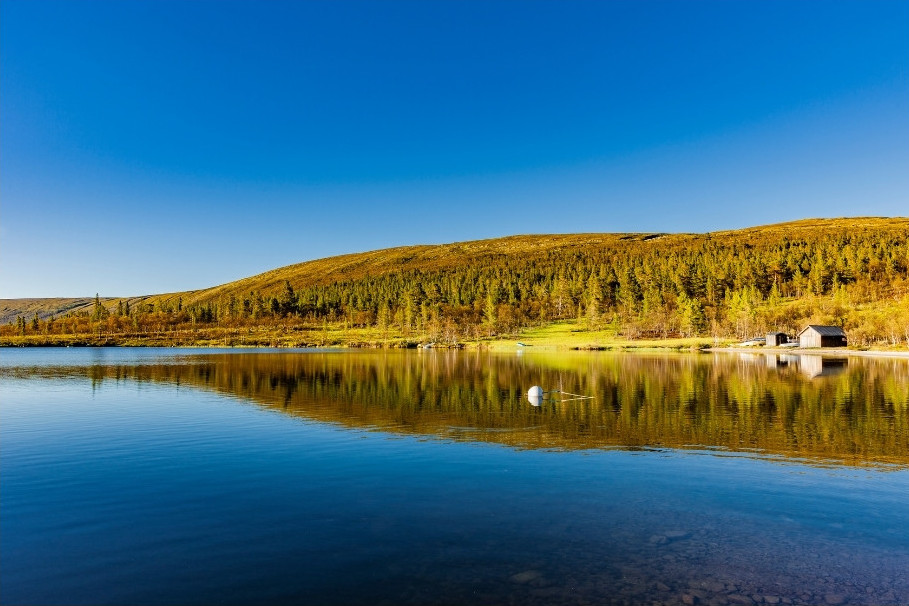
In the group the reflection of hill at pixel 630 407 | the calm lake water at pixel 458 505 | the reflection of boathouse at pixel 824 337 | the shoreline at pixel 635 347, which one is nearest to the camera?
the calm lake water at pixel 458 505

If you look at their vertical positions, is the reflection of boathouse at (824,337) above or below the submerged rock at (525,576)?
below

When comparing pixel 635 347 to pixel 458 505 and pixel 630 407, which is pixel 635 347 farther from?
pixel 458 505

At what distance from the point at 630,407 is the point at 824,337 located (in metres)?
117

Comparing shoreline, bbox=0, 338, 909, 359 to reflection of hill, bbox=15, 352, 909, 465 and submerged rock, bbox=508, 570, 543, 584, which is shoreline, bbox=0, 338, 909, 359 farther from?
submerged rock, bbox=508, 570, 543, 584

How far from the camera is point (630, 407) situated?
42.2 meters

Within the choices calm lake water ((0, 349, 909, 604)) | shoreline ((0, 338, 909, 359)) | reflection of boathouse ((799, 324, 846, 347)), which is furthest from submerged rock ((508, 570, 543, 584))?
reflection of boathouse ((799, 324, 846, 347))

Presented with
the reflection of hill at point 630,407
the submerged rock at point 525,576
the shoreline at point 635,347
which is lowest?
the shoreline at point 635,347

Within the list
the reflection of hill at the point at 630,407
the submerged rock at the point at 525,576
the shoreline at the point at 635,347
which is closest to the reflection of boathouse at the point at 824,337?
the shoreline at the point at 635,347

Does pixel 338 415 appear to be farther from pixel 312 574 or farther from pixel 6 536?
pixel 312 574

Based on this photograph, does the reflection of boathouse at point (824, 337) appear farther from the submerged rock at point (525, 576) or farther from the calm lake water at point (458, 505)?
the submerged rock at point (525, 576)

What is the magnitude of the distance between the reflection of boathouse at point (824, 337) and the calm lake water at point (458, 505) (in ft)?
354

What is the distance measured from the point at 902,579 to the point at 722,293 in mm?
204751

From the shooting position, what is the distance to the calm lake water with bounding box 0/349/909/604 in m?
13.1

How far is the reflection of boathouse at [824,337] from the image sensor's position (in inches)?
5212
